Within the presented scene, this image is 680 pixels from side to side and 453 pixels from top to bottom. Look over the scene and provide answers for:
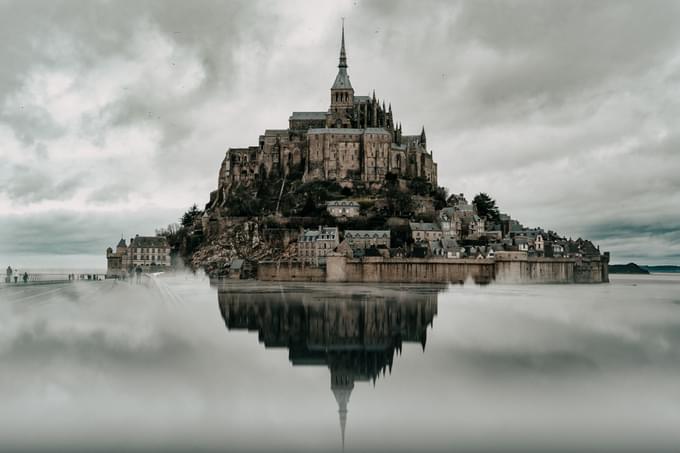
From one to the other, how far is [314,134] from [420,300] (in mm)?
37344

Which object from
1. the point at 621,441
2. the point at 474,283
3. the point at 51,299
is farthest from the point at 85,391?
the point at 474,283

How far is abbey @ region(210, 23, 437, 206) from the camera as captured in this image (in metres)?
67.4

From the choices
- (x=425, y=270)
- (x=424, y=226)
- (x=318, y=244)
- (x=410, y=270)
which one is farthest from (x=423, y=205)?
(x=318, y=244)

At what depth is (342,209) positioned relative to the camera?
61844mm

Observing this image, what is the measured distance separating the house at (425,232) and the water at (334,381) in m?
31.5

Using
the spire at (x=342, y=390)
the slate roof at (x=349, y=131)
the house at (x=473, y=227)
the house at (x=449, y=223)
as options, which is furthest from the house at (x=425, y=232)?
the spire at (x=342, y=390)

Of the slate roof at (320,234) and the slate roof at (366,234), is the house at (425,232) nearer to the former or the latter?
the slate roof at (366,234)

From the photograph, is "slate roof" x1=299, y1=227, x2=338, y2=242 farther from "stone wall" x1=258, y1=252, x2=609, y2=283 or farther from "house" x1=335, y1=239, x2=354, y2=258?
"stone wall" x1=258, y1=252, x2=609, y2=283

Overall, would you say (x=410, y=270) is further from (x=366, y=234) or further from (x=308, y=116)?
(x=308, y=116)

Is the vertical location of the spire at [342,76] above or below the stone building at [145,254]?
above

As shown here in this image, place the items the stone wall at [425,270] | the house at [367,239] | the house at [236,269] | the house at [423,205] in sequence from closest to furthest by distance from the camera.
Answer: the stone wall at [425,270], the house at [367,239], the house at [236,269], the house at [423,205]

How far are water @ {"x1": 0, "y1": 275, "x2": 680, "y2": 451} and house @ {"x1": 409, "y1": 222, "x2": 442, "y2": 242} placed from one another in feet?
103

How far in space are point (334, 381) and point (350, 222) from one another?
154 ft

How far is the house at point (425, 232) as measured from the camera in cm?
5844
